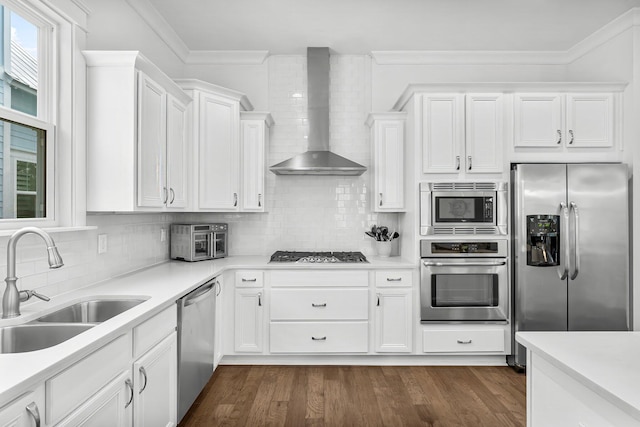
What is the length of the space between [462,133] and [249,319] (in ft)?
8.02

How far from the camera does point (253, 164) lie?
377 cm

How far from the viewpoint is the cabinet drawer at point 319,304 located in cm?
339

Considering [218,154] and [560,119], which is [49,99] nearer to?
[218,154]

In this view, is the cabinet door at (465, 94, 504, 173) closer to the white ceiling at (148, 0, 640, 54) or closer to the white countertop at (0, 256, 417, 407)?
the white ceiling at (148, 0, 640, 54)

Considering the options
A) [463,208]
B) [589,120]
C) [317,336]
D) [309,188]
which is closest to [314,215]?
[309,188]

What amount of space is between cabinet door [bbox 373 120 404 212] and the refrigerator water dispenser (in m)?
1.12

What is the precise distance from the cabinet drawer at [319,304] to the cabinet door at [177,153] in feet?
3.69

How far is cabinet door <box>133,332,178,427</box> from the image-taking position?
5.82ft

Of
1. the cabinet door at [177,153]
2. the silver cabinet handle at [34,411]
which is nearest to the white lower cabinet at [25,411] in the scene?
the silver cabinet handle at [34,411]

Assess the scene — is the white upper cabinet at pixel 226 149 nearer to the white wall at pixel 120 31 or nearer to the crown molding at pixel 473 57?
the white wall at pixel 120 31

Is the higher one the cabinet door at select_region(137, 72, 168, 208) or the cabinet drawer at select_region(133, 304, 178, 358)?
the cabinet door at select_region(137, 72, 168, 208)

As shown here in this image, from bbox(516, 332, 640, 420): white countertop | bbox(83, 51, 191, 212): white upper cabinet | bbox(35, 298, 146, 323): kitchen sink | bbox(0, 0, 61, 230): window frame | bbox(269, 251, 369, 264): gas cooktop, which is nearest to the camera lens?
bbox(516, 332, 640, 420): white countertop

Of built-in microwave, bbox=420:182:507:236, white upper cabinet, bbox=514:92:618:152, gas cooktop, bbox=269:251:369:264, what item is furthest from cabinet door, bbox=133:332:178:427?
white upper cabinet, bbox=514:92:618:152

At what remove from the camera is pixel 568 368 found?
1096mm
